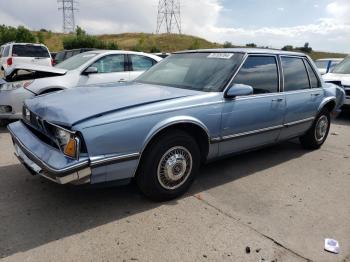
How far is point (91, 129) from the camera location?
3051mm

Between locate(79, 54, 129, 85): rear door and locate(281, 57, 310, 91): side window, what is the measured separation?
373cm

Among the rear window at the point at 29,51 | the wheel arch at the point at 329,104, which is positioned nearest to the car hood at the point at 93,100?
the wheel arch at the point at 329,104

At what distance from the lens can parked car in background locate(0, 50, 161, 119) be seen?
6.35 meters

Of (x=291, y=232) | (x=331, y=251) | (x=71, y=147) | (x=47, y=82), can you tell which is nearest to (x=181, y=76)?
(x=71, y=147)

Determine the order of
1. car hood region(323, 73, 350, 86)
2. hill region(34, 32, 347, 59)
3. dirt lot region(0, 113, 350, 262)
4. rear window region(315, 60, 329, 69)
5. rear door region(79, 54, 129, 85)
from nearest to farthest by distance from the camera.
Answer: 1. dirt lot region(0, 113, 350, 262)
2. rear door region(79, 54, 129, 85)
3. car hood region(323, 73, 350, 86)
4. rear window region(315, 60, 329, 69)
5. hill region(34, 32, 347, 59)

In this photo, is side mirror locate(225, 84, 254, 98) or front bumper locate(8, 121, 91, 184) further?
side mirror locate(225, 84, 254, 98)

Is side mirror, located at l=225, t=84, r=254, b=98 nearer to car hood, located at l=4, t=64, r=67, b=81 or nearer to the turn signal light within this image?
the turn signal light

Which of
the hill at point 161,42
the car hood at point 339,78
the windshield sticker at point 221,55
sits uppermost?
the hill at point 161,42

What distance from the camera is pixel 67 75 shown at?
23.1 feet

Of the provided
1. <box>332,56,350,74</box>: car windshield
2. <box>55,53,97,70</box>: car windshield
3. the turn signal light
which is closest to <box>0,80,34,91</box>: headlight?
<box>55,53,97,70</box>: car windshield

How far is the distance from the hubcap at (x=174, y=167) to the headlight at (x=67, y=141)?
914mm

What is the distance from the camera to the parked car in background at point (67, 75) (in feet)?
20.8

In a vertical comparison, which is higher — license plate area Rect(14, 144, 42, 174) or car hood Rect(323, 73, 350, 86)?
car hood Rect(323, 73, 350, 86)

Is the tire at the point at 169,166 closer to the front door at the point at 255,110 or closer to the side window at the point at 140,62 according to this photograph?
the front door at the point at 255,110
